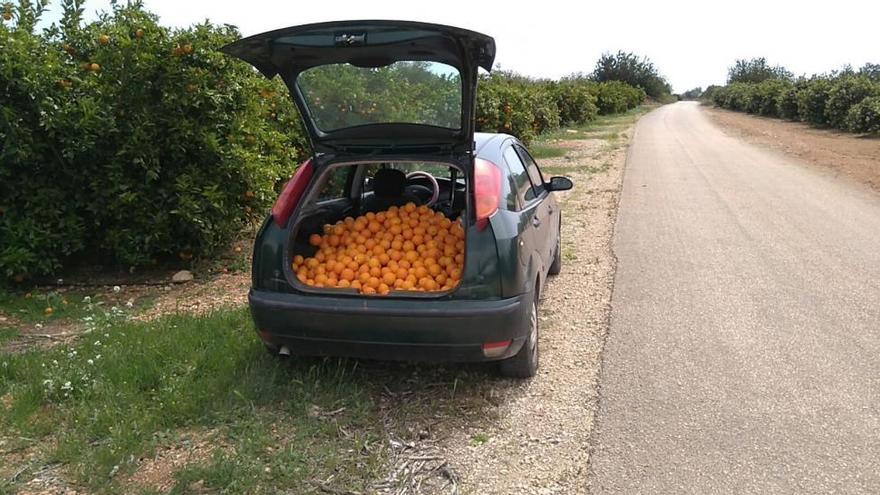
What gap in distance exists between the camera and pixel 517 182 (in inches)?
178

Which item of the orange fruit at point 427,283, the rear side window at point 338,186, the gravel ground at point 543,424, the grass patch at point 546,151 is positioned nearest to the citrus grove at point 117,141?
the rear side window at point 338,186

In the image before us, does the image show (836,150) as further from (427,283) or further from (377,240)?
(427,283)

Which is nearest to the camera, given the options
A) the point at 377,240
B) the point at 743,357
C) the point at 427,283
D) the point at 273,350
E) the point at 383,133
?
the point at 427,283

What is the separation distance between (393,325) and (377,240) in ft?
2.71

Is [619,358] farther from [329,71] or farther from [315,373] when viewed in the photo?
[329,71]

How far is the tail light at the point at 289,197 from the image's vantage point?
399 cm

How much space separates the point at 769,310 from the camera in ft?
17.5

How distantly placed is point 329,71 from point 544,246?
79.3 inches

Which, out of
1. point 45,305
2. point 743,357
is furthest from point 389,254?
point 45,305

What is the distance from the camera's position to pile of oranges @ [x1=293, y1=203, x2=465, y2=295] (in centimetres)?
384

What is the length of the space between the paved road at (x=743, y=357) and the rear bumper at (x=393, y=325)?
80cm

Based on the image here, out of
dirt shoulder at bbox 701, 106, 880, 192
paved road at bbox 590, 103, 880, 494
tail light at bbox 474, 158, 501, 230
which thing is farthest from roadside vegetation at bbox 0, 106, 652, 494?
dirt shoulder at bbox 701, 106, 880, 192

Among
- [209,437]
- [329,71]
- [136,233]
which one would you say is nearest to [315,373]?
[209,437]

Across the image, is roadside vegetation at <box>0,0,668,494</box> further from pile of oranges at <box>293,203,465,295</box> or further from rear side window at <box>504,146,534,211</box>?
rear side window at <box>504,146,534,211</box>
